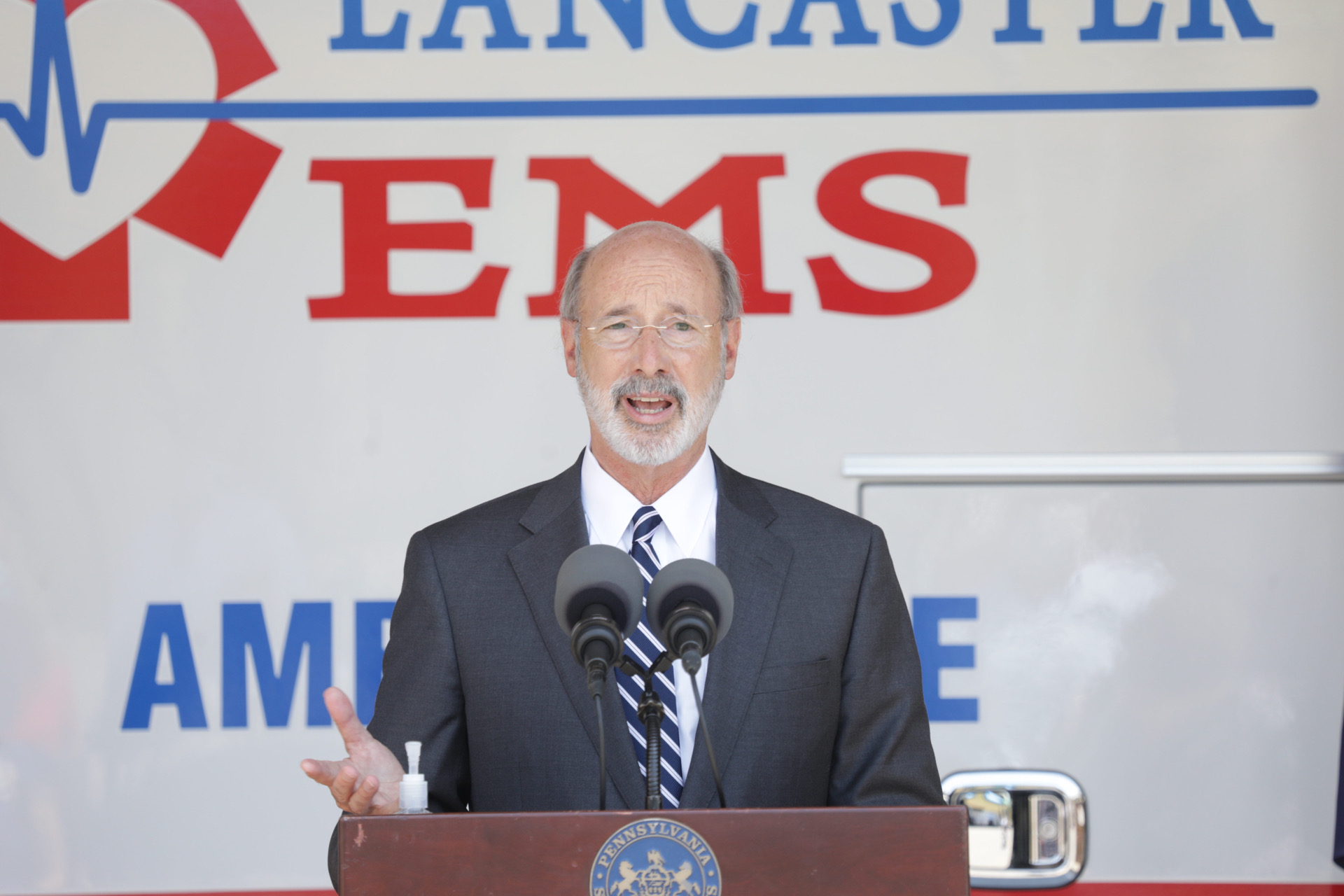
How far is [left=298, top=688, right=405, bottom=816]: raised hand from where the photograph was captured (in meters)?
1.34

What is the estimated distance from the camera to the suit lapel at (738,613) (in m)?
1.83

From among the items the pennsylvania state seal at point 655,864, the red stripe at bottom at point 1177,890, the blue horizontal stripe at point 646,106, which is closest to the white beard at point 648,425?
the blue horizontal stripe at point 646,106

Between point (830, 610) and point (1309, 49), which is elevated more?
point (1309, 49)

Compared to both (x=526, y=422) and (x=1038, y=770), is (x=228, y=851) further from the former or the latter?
(x=1038, y=770)

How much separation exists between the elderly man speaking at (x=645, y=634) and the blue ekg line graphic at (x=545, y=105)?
441 mm

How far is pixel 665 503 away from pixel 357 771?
0.80m

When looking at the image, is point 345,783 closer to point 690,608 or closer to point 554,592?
point 690,608

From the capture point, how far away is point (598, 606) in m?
1.27

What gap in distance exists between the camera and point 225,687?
7.85ft

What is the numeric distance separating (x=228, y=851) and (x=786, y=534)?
1204mm

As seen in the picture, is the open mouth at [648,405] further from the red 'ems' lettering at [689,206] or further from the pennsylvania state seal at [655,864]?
the pennsylvania state seal at [655,864]

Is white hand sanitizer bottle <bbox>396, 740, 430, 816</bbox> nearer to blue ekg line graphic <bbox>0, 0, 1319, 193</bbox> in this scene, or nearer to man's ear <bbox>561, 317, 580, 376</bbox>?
man's ear <bbox>561, 317, 580, 376</bbox>

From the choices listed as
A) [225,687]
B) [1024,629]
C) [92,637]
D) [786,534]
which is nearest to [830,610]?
[786,534]

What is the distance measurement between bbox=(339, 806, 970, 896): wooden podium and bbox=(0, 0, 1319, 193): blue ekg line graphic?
161cm
